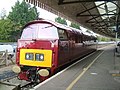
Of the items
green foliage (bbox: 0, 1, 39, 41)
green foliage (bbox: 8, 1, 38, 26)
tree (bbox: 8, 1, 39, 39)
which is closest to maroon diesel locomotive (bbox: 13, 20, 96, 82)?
green foliage (bbox: 0, 1, 39, 41)

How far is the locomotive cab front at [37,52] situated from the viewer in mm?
11180

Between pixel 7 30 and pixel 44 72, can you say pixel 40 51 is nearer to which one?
pixel 44 72

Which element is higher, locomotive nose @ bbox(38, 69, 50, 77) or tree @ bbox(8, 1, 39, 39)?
tree @ bbox(8, 1, 39, 39)

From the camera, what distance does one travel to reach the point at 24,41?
11922mm

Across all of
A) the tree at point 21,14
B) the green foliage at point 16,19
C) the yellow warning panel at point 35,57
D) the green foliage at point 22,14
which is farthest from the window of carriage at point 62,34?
the green foliage at point 22,14

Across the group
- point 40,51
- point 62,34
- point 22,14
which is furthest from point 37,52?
point 22,14

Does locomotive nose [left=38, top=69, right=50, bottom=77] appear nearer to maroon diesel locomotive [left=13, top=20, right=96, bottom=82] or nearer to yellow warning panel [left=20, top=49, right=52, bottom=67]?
maroon diesel locomotive [left=13, top=20, right=96, bottom=82]

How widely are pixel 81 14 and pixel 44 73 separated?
78.4ft

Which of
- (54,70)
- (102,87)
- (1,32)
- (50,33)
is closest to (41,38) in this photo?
(50,33)

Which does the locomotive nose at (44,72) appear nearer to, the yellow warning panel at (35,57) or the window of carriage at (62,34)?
the yellow warning panel at (35,57)

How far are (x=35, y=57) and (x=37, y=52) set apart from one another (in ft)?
0.83

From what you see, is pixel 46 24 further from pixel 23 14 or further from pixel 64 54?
pixel 23 14

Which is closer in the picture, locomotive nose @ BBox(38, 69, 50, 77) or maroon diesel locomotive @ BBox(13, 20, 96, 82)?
locomotive nose @ BBox(38, 69, 50, 77)

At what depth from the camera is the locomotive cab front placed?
36.7 ft
